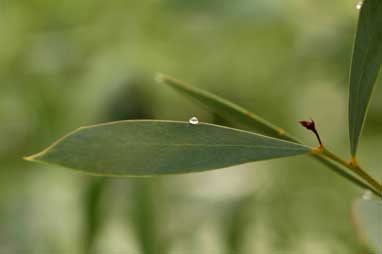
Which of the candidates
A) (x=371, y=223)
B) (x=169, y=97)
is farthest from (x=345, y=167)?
(x=169, y=97)

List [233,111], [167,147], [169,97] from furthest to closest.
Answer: [169,97]
[233,111]
[167,147]

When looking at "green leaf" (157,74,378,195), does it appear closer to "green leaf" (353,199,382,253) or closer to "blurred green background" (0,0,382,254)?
"green leaf" (353,199,382,253)

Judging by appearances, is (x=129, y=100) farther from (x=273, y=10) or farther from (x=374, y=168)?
(x=374, y=168)

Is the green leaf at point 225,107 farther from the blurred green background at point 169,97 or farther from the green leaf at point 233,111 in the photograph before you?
the blurred green background at point 169,97

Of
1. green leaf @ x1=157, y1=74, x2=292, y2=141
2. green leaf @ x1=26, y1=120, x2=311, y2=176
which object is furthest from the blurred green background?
green leaf @ x1=26, y1=120, x2=311, y2=176

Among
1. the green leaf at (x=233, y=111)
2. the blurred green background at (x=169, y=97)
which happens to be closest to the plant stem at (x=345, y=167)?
the green leaf at (x=233, y=111)

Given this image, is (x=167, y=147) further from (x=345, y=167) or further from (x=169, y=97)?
(x=169, y=97)

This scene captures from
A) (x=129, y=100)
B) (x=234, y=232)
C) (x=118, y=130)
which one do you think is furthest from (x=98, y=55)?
(x=118, y=130)
